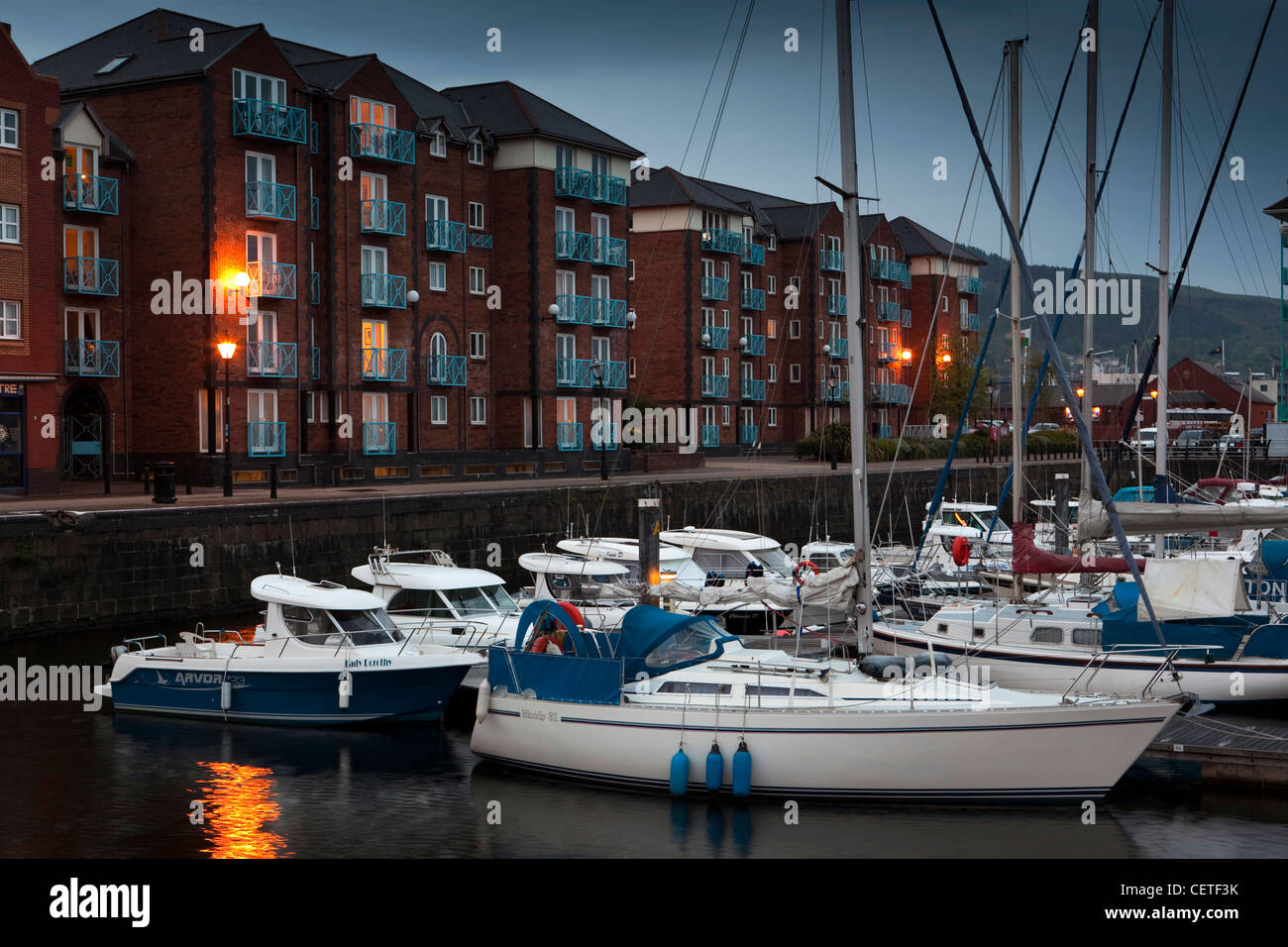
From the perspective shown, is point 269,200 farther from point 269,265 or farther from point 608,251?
point 608,251

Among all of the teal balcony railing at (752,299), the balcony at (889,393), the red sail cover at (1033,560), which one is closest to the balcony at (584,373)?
the teal balcony railing at (752,299)

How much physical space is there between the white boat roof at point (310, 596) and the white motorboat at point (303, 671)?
0.7 inches

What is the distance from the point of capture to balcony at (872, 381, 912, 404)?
280ft

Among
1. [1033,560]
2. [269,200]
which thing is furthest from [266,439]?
[1033,560]

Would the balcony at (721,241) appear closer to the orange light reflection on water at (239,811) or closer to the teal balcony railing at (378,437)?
the teal balcony railing at (378,437)

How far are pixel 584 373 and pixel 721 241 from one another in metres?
18.8

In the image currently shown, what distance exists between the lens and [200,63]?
44.8 metres

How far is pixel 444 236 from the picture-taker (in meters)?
53.3

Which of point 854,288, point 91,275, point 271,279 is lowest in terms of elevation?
point 854,288

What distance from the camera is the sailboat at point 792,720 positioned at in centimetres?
1719
